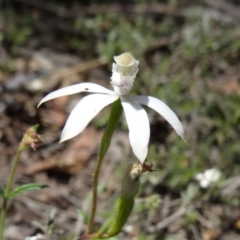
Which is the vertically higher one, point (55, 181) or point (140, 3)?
point (140, 3)

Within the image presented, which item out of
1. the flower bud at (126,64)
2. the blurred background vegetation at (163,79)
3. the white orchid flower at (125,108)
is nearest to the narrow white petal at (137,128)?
the white orchid flower at (125,108)

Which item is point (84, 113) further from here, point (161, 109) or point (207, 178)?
point (207, 178)

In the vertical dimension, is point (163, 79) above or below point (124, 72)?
above

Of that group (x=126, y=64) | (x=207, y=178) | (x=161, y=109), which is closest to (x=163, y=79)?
(x=207, y=178)

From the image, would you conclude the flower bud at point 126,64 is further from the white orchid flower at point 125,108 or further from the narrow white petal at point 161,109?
the narrow white petal at point 161,109

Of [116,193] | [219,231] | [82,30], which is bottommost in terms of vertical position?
[219,231]

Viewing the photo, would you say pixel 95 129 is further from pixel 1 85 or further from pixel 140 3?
pixel 140 3

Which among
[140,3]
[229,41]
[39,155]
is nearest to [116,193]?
[39,155]
